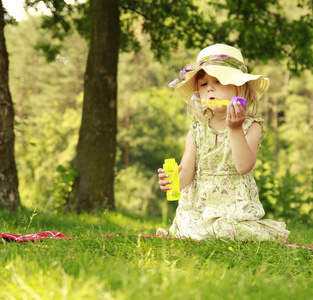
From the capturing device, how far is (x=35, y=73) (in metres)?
32.6

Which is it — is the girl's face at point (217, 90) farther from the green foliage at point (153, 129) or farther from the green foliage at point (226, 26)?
the green foliage at point (153, 129)

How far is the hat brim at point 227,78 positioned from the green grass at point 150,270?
1.16m

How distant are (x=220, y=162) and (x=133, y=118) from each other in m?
23.2

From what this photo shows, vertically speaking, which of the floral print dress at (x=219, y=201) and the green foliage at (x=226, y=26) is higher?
the green foliage at (x=226, y=26)

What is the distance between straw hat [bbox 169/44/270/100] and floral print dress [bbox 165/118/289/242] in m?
0.32

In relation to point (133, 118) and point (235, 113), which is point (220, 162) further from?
point (133, 118)

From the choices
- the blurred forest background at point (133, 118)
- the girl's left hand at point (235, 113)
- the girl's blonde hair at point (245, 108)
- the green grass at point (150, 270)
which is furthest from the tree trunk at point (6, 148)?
the blurred forest background at point (133, 118)

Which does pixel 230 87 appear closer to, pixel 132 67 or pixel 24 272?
pixel 24 272

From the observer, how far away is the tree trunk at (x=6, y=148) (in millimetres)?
4569

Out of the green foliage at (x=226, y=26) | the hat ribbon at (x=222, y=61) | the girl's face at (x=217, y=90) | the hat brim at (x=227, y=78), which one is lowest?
the girl's face at (x=217, y=90)

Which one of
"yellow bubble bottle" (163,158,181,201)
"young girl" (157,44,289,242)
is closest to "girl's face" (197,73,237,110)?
"young girl" (157,44,289,242)

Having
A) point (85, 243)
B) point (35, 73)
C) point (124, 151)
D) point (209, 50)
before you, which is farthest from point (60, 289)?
point (35, 73)

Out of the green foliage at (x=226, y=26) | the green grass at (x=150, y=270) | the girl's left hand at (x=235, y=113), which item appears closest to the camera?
the green grass at (x=150, y=270)

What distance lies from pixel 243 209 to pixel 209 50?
4.17ft
